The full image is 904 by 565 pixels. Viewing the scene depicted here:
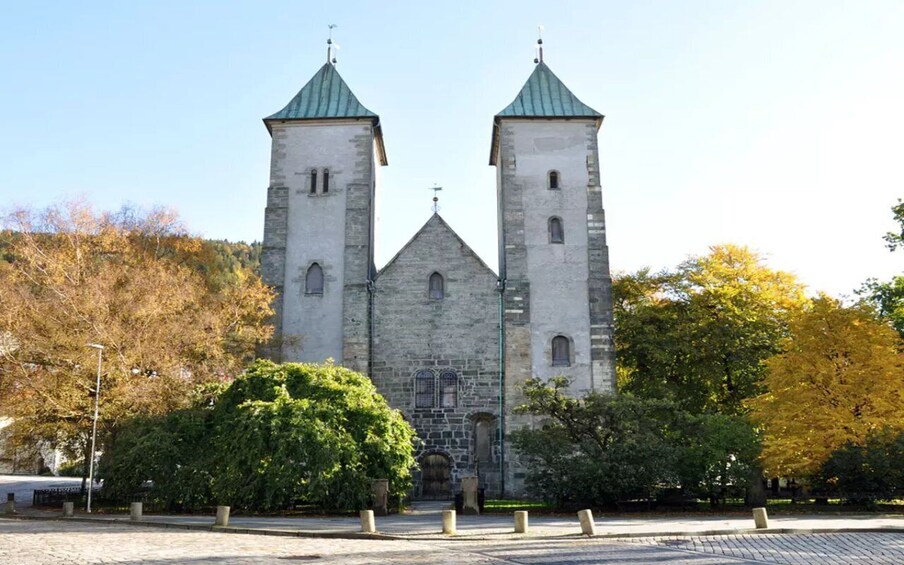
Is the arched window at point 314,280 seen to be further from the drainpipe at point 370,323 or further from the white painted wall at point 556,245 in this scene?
the white painted wall at point 556,245

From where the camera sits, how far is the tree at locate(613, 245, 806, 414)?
3181cm

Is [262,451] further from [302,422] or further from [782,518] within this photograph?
[782,518]

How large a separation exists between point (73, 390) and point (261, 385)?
6.61m

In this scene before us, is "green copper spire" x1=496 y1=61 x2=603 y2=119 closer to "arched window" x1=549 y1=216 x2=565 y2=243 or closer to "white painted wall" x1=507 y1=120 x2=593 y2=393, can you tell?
"white painted wall" x1=507 y1=120 x2=593 y2=393

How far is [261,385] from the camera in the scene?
79.2 feet

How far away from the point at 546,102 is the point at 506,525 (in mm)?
20998

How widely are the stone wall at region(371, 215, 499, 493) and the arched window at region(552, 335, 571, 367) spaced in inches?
88.3

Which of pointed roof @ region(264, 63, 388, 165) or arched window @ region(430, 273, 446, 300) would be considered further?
pointed roof @ region(264, 63, 388, 165)

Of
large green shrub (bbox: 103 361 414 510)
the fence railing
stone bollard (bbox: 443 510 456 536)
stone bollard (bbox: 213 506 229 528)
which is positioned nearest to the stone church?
large green shrub (bbox: 103 361 414 510)

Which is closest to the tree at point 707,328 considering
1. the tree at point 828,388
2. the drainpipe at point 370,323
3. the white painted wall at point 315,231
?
the tree at point 828,388

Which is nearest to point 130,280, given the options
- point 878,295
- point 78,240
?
point 78,240

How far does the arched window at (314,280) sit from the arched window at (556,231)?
30.7 feet

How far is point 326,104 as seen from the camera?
34906mm

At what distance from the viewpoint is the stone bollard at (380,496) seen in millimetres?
22359
